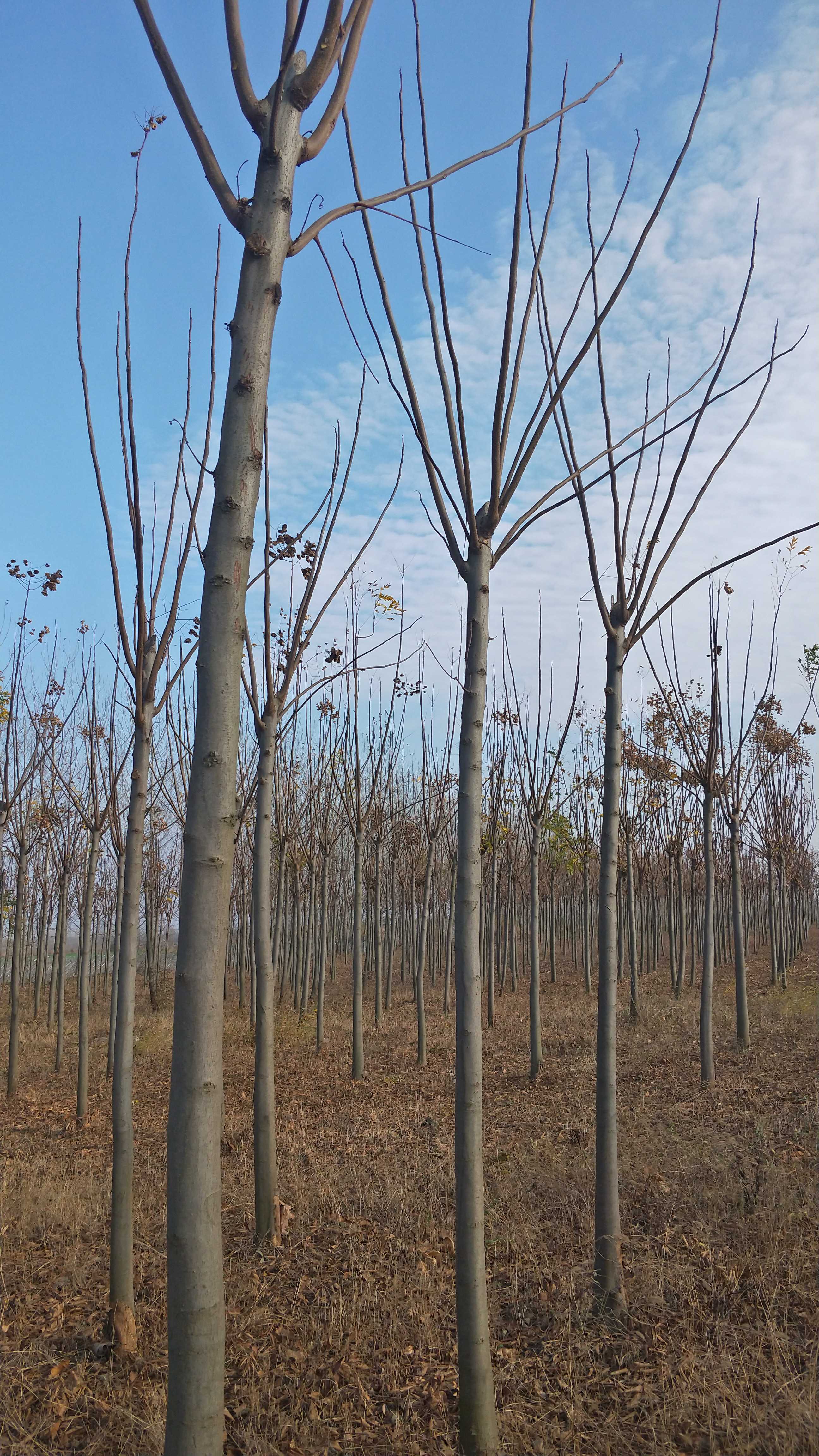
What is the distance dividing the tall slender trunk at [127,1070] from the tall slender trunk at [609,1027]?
205 cm

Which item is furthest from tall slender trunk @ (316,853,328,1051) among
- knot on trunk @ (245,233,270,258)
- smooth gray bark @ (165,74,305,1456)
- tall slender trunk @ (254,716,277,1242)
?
knot on trunk @ (245,233,270,258)

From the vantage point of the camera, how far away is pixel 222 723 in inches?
70.0

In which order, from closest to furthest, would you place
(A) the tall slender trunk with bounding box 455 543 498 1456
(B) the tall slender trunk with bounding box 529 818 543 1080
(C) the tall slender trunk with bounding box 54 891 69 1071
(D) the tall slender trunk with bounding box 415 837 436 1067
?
1. (A) the tall slender trunk with bounding box 455 543 498 1456
2. (B) the tall slender trunk with bounding box 529 818 543 1080
3. (D) the tall slender trunk with bounding box 415 837 436 1067
4. (C) the tall slender trunk with bounding box 54 891 69 1071

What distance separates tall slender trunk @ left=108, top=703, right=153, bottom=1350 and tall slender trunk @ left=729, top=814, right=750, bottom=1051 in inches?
269

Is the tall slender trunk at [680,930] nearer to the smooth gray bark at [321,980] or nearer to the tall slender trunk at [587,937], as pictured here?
the tall slender trunk at [587,937]

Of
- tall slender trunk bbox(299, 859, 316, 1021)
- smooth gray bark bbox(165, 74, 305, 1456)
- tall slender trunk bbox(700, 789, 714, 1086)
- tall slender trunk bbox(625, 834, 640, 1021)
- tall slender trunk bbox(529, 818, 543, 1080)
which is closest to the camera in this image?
smooth gray bark bbox(165, 74, 305, 1456)

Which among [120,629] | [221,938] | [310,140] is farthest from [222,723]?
[120,629]

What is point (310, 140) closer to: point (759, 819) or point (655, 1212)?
point (655, 1212)

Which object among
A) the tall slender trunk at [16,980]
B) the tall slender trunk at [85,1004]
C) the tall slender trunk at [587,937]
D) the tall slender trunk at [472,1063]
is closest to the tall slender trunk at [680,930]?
the tall slender trunk at [587,937]

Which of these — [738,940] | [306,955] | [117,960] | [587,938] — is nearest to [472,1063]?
[117,960]

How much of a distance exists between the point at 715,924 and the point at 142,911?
1515 centimetres

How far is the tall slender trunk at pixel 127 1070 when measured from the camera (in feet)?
11.7

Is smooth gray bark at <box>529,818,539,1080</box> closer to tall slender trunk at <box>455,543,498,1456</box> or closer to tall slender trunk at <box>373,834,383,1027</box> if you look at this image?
tall slender trunk at <box>373,834,383,1027</box>

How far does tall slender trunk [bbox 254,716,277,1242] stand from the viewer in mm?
4672
